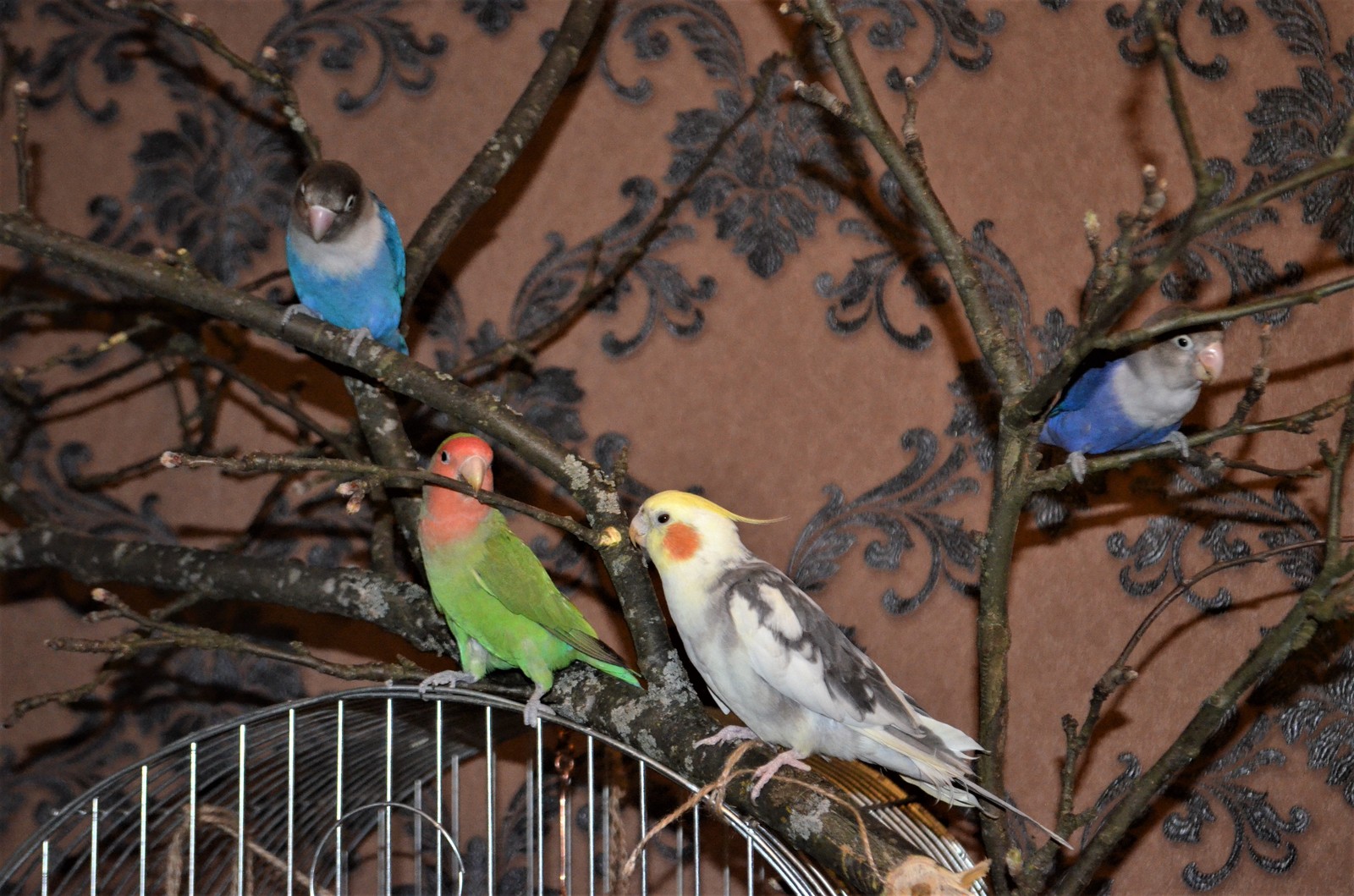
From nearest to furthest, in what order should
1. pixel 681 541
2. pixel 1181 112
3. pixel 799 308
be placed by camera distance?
pixel 1181 112
pixel 681 541
pixel 799 308

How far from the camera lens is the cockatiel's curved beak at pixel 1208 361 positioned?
1702 mm

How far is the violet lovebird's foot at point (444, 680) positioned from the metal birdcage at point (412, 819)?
20cm

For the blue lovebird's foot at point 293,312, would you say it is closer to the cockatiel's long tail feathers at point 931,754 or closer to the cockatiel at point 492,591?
the cockatiel at point 492,591

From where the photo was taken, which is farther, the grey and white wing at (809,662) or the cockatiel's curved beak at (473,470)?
the cockatiel's curved beak at (473,470)

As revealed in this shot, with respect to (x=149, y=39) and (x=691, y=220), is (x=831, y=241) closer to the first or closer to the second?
(x=691, y=220)

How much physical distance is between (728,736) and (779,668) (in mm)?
145

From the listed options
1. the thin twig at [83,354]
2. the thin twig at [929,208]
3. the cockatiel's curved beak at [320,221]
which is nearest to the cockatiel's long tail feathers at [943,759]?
the thin twig at [929,208]

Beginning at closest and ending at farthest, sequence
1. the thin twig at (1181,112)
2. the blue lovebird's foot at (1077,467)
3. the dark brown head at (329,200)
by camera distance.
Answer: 1. the thin twig at (1181,112)
2. the blue lovebird's foot at (1077,467)
3. the dark brown head at (329,200)

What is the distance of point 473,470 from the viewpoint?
5.47ft

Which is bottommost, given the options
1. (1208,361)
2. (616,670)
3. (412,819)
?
(412,819)

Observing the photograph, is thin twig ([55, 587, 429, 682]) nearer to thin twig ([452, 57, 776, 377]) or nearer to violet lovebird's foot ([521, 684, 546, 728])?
violet lovebird's foot ([521, 684, 546, 728])

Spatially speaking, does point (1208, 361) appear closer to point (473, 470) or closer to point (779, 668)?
point (779, 668)

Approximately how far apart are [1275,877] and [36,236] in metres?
2.60

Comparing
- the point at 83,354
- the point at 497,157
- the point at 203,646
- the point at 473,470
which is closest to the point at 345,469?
the point at 473,470
